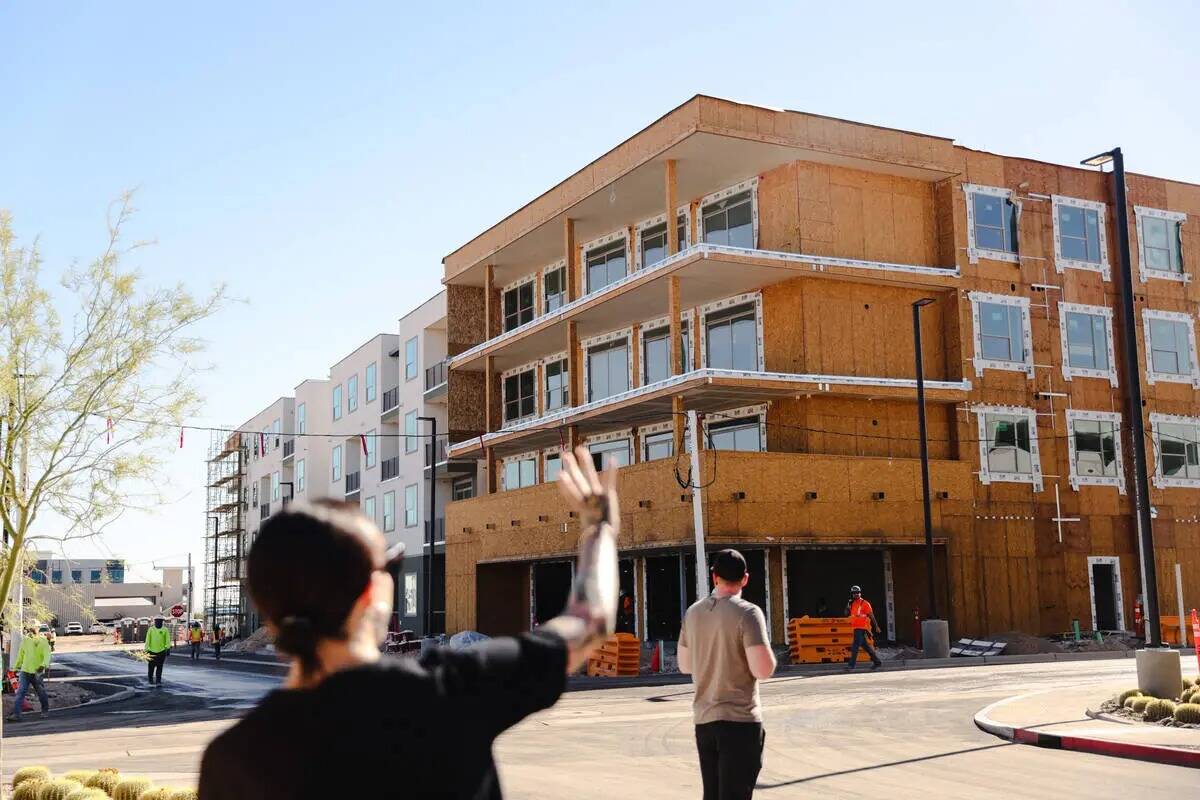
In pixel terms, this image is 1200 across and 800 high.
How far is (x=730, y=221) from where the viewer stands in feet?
120

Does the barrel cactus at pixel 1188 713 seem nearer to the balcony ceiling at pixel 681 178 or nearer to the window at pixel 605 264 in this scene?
the balcony ceiling at pixel 681 178

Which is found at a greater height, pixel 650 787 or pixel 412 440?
pixel 412 440

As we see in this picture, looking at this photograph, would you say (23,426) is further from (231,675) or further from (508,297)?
(508,297)

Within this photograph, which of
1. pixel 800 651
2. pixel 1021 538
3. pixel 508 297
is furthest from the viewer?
pixel 508 297

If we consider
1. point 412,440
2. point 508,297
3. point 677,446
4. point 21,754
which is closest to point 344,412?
point 412,440

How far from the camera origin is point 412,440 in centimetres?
5550

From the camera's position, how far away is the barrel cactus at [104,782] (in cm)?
911

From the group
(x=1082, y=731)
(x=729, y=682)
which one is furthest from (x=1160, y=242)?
(x=729, y=682)

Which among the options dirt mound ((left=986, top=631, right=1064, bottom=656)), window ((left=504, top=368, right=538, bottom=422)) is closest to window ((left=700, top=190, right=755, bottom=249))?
window ((left=504, top=368, right=538, bottom=422))

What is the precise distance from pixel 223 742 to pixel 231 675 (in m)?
34.8

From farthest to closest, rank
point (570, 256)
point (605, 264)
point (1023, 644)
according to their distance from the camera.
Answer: point (605, 264)
point (570, 256)
point (1023, 644)

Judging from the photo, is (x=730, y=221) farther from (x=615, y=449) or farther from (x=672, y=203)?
(x=615, y=449)

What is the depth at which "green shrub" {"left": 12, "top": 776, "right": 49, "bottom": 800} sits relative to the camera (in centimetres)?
911

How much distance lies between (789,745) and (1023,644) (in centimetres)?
2111
